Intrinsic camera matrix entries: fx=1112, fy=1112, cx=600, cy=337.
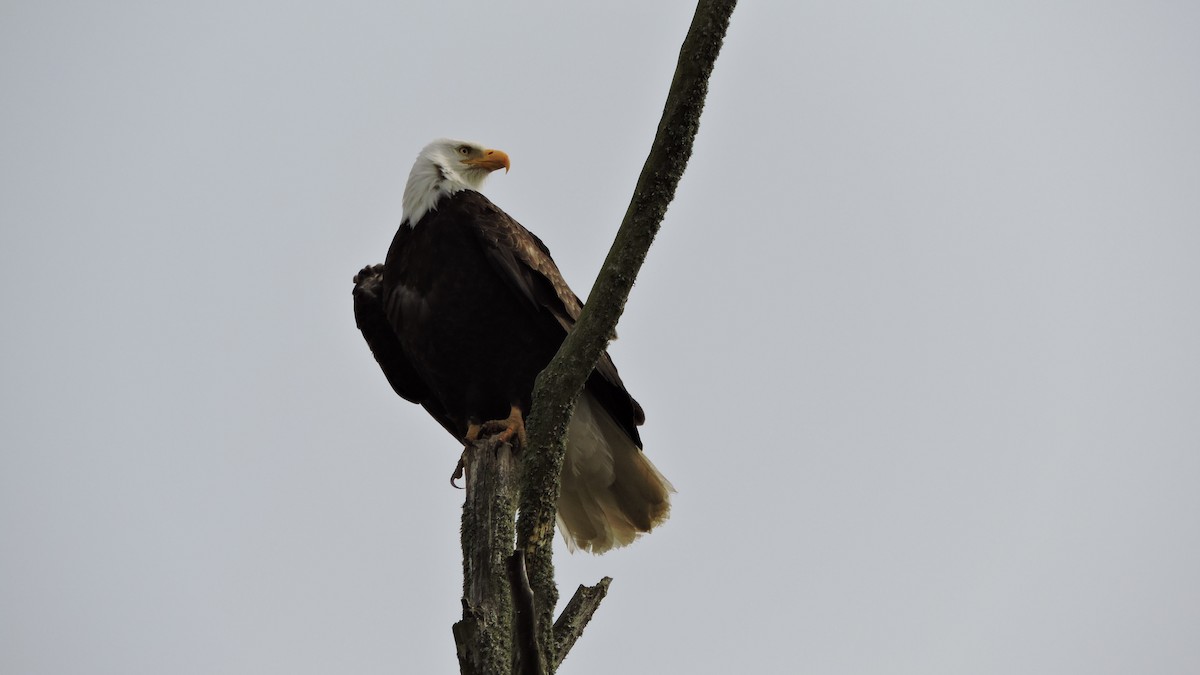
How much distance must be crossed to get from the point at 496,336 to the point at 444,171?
4.23 feet

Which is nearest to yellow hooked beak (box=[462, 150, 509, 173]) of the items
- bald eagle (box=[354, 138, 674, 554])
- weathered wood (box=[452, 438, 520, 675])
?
bald eagle (box=[354, 138, 674, 554])

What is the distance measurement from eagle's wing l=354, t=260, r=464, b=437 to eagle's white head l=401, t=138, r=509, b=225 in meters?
0.41

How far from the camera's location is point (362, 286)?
621 centimetres

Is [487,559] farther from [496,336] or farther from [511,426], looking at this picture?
[496,336]

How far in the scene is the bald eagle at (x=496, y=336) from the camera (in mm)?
5543

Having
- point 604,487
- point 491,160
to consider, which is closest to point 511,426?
point 604,487

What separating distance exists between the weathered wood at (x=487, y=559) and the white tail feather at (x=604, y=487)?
1.64m

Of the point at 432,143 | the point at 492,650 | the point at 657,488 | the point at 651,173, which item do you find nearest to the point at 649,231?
the point at 651,173

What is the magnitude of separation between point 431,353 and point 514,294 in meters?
0.54

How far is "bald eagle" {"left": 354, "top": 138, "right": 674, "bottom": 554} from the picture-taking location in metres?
5.54

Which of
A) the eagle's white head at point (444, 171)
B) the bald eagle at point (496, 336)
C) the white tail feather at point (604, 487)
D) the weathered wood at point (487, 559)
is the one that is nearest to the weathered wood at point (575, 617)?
the weathered wood at point (487, 559)

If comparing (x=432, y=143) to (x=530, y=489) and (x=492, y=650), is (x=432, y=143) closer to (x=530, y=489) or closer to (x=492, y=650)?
(x=530, y=489)

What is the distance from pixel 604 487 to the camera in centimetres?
598

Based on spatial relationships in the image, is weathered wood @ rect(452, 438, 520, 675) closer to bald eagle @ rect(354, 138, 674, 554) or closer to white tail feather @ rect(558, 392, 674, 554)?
bald eagle @ rect(354, 138, 674, 554)
